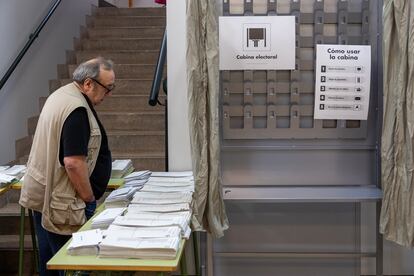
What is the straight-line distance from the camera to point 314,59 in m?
2.55

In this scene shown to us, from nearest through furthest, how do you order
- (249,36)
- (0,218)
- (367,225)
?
(249,36) → (367,225) → (0,218)

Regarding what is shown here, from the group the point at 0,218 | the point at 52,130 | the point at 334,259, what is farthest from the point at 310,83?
the point at 0,218

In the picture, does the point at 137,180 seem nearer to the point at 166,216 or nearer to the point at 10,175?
the point at 166,216

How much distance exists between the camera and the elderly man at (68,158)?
2.23m

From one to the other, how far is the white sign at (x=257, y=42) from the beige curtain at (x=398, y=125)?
465 mm

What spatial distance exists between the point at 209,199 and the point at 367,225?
99 centimetres

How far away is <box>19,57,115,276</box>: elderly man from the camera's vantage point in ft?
7.31

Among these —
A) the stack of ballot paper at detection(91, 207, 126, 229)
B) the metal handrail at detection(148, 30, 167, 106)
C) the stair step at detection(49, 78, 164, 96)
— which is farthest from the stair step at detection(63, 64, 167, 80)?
the stack of ballot paper at detection(91, 207, 126, 229)

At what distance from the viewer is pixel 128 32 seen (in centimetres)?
559

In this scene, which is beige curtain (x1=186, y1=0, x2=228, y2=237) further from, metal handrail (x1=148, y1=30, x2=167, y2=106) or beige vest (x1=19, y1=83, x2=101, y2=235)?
metal handrail (x1=148, y1=30, x2=167, y2=106)

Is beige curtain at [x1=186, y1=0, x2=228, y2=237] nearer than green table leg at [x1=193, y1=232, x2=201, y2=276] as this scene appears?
Yes

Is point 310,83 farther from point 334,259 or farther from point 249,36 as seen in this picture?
point 334,259

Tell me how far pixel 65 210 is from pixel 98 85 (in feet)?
2.01

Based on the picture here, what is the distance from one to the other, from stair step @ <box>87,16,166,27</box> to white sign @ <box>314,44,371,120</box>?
3556mm
